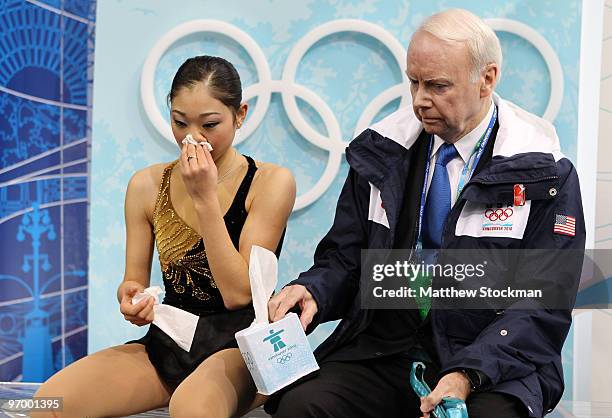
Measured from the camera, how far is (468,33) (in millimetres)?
2035

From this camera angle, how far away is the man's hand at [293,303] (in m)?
1.97

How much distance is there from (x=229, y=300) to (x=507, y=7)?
150 cm

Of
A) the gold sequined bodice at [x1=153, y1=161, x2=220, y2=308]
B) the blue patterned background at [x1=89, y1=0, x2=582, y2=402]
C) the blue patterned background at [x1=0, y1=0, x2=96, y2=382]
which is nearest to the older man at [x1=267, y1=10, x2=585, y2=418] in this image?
the gold sequined bodice at [x1=153, y1=161, x2=220, y2=308]

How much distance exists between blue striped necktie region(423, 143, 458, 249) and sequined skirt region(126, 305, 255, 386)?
510mm

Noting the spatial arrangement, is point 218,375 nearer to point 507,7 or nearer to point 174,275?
point 174,275

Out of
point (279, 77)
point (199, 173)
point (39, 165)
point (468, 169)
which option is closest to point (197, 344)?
point (199, 173)

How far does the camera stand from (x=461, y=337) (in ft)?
6.69

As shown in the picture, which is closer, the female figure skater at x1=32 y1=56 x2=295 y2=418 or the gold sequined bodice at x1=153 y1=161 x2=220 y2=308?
the female figure skater at x1=32 y1=56 x2=295 y2=418

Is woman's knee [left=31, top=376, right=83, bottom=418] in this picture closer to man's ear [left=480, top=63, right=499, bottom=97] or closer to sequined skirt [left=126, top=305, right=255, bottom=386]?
sequined skirt [left=126, top=305, right=255, bottom=386]

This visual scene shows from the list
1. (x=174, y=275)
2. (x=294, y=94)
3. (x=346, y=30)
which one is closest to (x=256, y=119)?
(x=294, y=94)

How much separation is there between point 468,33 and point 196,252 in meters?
0.91

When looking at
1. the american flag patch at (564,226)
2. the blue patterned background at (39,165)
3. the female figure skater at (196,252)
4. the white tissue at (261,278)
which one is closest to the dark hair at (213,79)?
the female figure skater at (196,252)

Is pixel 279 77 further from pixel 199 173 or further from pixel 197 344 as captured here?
pixel 197 344

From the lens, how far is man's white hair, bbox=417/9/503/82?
203 centimetres
